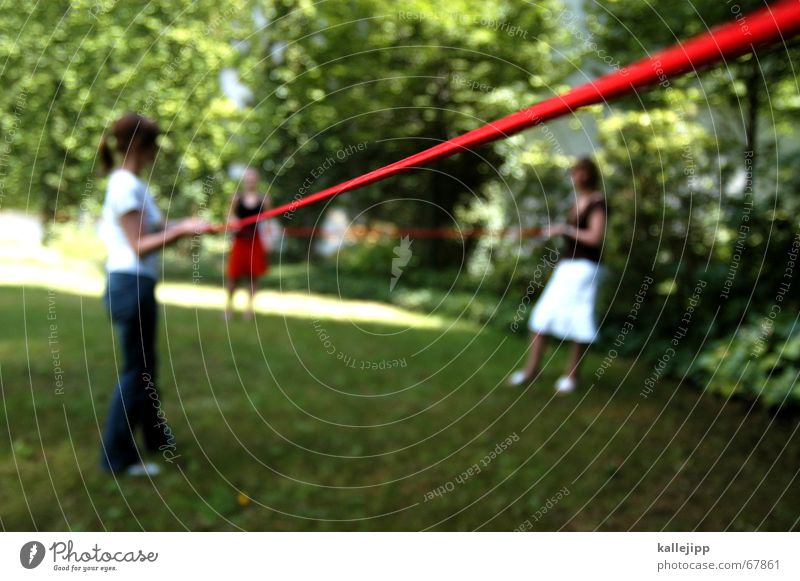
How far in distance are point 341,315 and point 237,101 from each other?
439 cm

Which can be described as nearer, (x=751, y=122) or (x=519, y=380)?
(x=519, y=380)

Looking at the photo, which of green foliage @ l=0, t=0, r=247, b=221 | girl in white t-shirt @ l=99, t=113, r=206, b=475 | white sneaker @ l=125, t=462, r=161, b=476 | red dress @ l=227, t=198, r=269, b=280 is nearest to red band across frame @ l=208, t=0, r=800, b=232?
girl in white t-shirt @ l=99, t=113, r=206, b=475

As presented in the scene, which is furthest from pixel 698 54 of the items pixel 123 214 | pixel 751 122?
pixel 751 122

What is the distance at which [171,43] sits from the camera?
33.7 ft

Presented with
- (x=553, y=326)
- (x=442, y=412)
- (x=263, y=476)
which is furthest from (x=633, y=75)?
(x=553, y=326)

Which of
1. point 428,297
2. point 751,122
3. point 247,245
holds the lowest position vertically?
point 751,122

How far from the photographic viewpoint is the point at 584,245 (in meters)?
5.12

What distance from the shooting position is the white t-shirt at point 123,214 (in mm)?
2971

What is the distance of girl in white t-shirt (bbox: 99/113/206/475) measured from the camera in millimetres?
2982

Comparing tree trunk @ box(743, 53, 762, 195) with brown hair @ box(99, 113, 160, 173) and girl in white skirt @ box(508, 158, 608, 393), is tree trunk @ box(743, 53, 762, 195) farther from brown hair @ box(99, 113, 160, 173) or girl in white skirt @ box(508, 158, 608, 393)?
brown hair @ box(99, 113, 160, 173)
